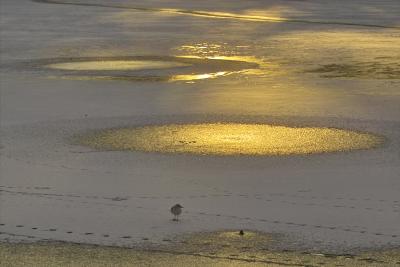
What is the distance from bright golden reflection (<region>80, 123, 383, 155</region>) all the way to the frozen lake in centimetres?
27

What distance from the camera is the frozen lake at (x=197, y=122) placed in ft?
32.7

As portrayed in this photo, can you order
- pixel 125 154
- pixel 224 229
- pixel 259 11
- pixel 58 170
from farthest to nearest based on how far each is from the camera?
pixel 259 11
pixel 125 154
pixel 58 170
pixel 224 229

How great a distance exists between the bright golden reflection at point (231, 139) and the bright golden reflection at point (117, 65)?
8.08m

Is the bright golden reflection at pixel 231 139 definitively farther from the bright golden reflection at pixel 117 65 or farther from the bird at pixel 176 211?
the bright golden reflection at pixel 117 65

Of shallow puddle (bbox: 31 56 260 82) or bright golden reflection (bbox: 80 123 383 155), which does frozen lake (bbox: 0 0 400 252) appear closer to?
shallow puddle (bbox: 31 56 260 82)

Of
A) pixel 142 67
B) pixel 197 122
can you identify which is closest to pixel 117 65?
pixel 142 67

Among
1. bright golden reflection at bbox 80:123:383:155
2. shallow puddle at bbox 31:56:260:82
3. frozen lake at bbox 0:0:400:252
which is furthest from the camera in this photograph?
shallow puddle at bbox 31:56:260:82

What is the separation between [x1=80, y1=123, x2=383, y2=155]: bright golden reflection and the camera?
13.5 m

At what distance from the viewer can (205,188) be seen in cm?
1140

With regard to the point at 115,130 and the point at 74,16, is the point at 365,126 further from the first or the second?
the point at 74,16

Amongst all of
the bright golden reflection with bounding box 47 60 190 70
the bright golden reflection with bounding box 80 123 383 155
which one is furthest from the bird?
the bright golden reflection with bounding box 47 60 190 70

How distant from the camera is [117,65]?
78.2 feet

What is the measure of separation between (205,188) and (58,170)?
1729 mm

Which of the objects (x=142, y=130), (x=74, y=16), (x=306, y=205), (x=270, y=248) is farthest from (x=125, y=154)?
(x=74, y=16)
